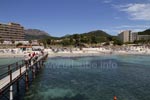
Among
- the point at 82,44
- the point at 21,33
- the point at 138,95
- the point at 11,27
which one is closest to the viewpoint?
the point at 138,95

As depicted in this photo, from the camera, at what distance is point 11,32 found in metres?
172

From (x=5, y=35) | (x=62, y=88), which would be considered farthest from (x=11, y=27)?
(x=62, y=88)

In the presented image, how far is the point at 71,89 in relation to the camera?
23.7 meters

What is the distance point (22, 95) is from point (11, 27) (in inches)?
6278

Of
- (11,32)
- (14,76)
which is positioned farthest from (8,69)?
(11,32)

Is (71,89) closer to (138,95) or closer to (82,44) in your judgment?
(138,95)

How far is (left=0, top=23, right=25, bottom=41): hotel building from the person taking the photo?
162 m

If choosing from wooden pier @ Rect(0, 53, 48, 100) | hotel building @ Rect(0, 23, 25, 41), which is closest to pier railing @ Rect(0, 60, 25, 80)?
wooden pier @ Rect(0, 53, 48, 100)

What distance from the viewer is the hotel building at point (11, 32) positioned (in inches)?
6377

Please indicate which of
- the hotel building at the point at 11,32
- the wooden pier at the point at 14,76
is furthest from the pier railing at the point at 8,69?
the hotel building at the point at 11,32

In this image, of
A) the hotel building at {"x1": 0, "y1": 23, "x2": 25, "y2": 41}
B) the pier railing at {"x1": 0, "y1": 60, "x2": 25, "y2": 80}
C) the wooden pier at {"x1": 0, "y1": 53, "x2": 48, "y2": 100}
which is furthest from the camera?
the hotel building at {"x1": 0, "y1": 23, "x2": 25, "y2": 41}

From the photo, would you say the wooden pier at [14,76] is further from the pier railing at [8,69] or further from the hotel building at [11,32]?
the hotel building at [11,32]

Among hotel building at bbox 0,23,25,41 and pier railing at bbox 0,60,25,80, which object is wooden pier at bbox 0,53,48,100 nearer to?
pier railing at bbox 0,60,25,80

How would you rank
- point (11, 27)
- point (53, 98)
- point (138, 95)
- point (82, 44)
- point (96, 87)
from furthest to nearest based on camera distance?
point (11, 27)
point (82, 44)
point (96, 87)
point (138, 95)
point (53, 98)
